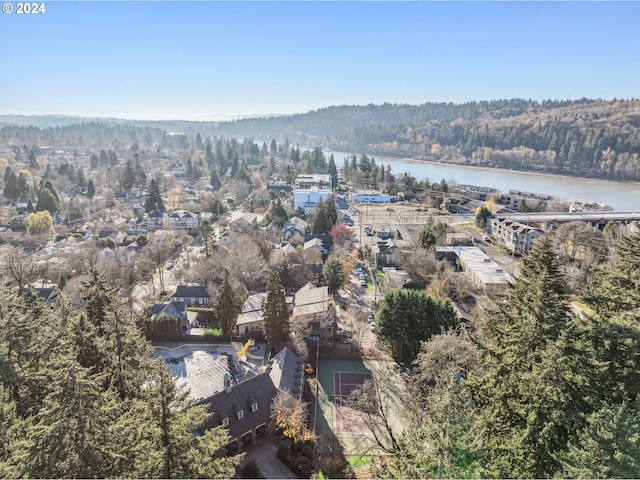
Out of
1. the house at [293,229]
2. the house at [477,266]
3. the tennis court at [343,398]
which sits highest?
the house at [477,266]

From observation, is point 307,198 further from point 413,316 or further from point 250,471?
point 250,471

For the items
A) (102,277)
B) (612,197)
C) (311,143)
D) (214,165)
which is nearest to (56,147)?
(214,165)

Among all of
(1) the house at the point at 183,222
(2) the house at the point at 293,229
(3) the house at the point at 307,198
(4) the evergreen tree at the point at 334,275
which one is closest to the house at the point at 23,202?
(1) the house at the point at 183,222

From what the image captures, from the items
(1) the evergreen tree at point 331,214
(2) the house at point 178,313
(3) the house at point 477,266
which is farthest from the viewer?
(1) the evergreen tree at point 331,214

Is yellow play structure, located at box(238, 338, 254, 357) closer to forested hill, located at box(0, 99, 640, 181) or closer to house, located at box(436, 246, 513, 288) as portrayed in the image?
house, located at box(436, 246, 513, 288)

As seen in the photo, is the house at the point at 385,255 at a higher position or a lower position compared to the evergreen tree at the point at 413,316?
lower

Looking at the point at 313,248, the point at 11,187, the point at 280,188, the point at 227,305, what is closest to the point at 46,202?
the point at 11,187

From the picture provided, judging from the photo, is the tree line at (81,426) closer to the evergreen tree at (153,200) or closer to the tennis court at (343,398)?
the tennis court at (343,398)
